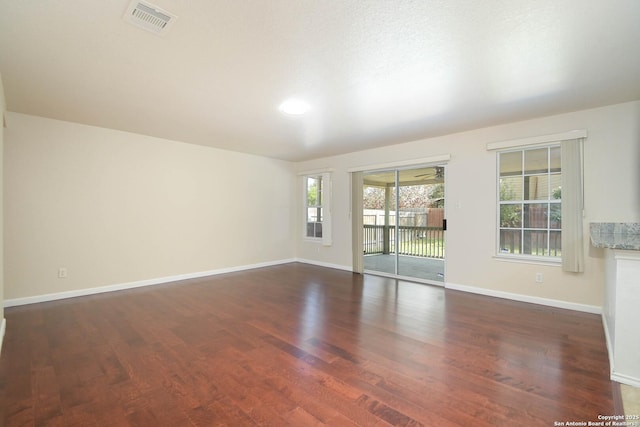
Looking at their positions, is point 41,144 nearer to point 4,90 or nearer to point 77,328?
point 4,90

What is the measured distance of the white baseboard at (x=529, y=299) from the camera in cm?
355

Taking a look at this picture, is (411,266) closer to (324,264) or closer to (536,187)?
(324,264)

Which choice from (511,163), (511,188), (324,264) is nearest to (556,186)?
(511,188)

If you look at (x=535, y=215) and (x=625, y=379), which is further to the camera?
(x=535, y=215)

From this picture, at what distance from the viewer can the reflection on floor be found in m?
5.70

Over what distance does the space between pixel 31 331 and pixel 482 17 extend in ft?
15.5

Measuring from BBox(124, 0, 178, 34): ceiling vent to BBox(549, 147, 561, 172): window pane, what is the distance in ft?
14.6

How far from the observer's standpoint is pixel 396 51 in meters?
2.23

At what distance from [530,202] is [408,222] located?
337 centimetres

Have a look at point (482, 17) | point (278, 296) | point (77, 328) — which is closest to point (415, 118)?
point (482, 17)

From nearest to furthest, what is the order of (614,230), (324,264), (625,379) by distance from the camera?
(625,379) → (614,230) → (324,264)

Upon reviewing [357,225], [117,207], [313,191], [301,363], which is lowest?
[301,363]

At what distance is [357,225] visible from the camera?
591 centimetres

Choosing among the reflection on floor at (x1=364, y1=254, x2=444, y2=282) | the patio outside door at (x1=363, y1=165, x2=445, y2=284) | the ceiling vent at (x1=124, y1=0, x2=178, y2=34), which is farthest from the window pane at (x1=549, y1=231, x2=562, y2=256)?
the ceiling vent at (x1=124, y1=0, x2=178, y2=34)
